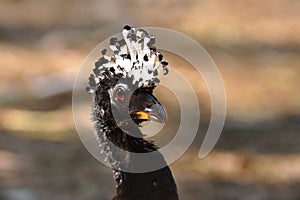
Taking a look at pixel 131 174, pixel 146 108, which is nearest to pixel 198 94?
pixel 131 174

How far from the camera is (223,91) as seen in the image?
303 inches

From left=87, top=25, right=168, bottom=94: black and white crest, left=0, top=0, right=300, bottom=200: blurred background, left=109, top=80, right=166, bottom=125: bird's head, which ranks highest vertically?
left=0, top=0, right=300, bottom=200: blurred background

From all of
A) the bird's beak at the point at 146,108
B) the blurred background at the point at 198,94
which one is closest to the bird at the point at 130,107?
the bird's beak at the point at 146,108

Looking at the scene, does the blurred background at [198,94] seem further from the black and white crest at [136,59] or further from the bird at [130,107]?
the black and white crest at [136,59]

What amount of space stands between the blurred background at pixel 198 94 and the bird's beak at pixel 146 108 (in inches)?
81.2

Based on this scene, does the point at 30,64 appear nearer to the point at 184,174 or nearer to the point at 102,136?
the point at 184,174

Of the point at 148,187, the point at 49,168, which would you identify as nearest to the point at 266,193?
the point at 49,168

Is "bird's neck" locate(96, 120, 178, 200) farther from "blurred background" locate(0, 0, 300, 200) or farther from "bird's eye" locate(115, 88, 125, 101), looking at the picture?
"blurred background" locate(0, 0, 300, 200)

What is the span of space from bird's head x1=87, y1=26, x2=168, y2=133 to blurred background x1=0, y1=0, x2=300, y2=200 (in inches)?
81.0

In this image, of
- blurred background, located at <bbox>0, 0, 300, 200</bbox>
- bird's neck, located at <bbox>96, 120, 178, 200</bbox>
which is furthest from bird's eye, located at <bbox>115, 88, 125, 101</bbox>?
blurred background, located at <bbox>0, 0, 300, 200</bbox>

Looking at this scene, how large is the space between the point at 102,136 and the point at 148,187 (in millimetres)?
359

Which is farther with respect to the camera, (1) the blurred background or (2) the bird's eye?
(1) the blurred background

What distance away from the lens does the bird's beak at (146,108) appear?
4137 millimetres

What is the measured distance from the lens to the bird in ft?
Answer: 13.7
